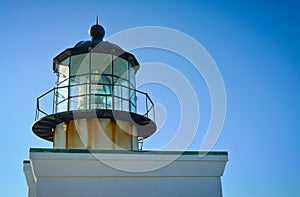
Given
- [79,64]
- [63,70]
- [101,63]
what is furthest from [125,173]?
[63,70]

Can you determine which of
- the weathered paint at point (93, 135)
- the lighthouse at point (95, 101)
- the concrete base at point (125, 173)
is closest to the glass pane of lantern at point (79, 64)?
the lighthouse at point (95, 101)

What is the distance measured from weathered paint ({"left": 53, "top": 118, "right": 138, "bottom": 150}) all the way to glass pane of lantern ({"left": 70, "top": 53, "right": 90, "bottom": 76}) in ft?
3.70

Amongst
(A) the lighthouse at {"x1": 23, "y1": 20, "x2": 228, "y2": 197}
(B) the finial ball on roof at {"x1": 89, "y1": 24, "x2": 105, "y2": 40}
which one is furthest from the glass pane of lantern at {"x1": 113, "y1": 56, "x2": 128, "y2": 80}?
(B) the finial ball on roof at {"x1": 89, "y1": 24, "x2": 105, "y2": 40}

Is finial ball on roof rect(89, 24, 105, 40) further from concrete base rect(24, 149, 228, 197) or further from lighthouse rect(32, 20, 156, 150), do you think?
concrete base rect(24, 149, 228, 197)

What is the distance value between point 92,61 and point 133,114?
58.4 inches

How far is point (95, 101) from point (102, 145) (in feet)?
3.02

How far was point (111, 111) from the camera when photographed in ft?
22.9

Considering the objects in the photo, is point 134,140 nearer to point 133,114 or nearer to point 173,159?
point 133,114

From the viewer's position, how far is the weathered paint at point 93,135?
23.2 ft

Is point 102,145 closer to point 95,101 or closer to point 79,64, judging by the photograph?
point 95,101

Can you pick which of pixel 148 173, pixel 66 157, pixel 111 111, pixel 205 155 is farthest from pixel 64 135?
pixel 205 155

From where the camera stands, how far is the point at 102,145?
7.06 meters

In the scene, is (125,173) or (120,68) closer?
(125,173)

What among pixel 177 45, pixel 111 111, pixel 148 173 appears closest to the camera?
pixel 148 173
